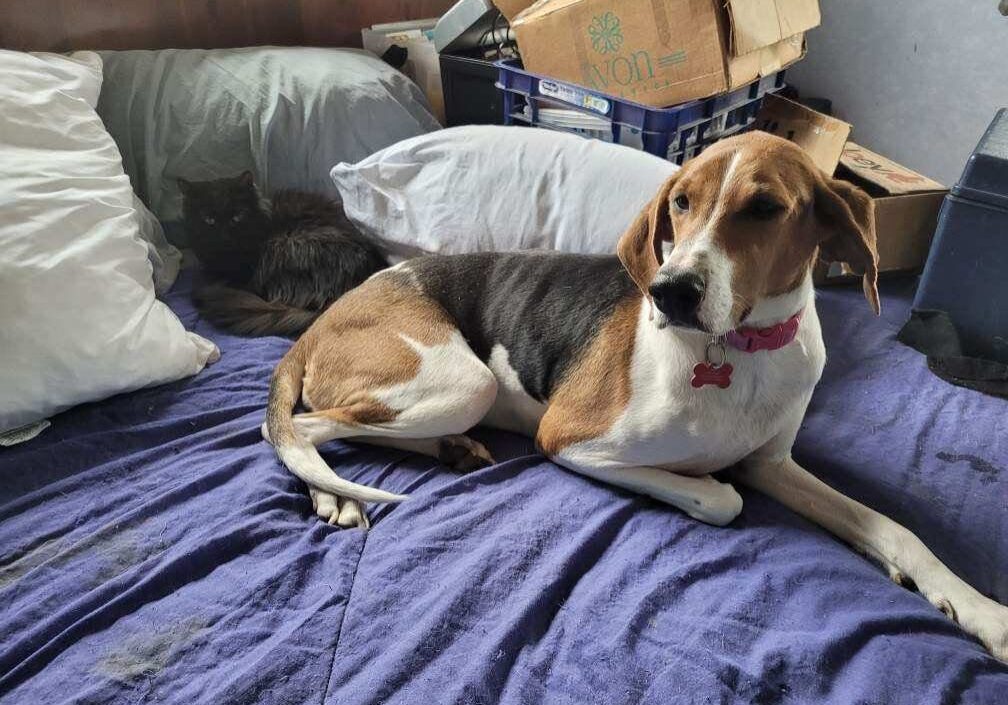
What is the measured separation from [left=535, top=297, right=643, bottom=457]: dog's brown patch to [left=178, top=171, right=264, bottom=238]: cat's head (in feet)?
4.43

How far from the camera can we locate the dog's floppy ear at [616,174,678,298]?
151 centimetres

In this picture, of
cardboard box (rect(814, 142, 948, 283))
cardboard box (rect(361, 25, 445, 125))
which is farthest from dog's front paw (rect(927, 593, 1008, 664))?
cardboard box (rect(361, 25, 445, 125))

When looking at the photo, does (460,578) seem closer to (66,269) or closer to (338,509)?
(338,509)

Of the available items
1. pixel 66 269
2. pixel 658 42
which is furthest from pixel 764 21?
pixel 66 269

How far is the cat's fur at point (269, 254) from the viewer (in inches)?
90.0

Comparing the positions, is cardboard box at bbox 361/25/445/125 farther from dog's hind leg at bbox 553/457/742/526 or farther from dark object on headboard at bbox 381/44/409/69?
dog's hind leg at bbox 553/457/742/526

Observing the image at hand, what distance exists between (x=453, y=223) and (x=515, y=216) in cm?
20

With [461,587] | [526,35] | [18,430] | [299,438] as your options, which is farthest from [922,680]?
[526,35]

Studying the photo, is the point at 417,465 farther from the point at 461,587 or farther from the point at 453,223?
the point at 453,223

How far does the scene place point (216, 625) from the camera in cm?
132

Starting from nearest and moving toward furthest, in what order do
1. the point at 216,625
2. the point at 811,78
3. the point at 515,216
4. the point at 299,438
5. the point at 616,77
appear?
1. the point at 216,625
2. the point at 299,438
3. the point at 515,216
4. the point at 616,77
5. the point at 811,78

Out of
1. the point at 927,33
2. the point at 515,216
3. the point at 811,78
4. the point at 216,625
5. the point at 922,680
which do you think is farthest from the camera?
the point at 811,78

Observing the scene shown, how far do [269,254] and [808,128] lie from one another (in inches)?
81.2

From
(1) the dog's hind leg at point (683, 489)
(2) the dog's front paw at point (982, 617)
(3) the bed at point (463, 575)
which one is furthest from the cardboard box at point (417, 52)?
(2) the dog's front paw at point (982, 617)
